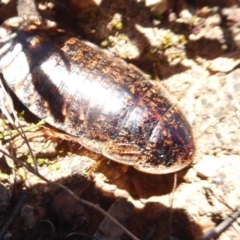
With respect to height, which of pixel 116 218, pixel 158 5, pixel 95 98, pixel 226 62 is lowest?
pixel 116 218

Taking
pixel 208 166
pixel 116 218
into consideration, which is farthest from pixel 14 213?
pixel 208 166

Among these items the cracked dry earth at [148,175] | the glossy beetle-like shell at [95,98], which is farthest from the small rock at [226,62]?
the glossy beetle-like shell at [95,98]

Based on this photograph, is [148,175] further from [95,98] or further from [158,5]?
[158,5]

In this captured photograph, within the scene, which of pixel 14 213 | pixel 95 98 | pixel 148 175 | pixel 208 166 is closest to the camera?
pixel 14 213

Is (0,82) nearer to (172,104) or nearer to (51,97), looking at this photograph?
(51,97)

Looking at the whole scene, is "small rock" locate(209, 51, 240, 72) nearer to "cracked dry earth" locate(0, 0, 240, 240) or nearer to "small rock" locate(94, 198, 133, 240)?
"cracked dry earth" locate(0, 0, 240, 240)

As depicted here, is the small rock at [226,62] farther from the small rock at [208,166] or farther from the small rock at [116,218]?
the small rock at [116,218]
